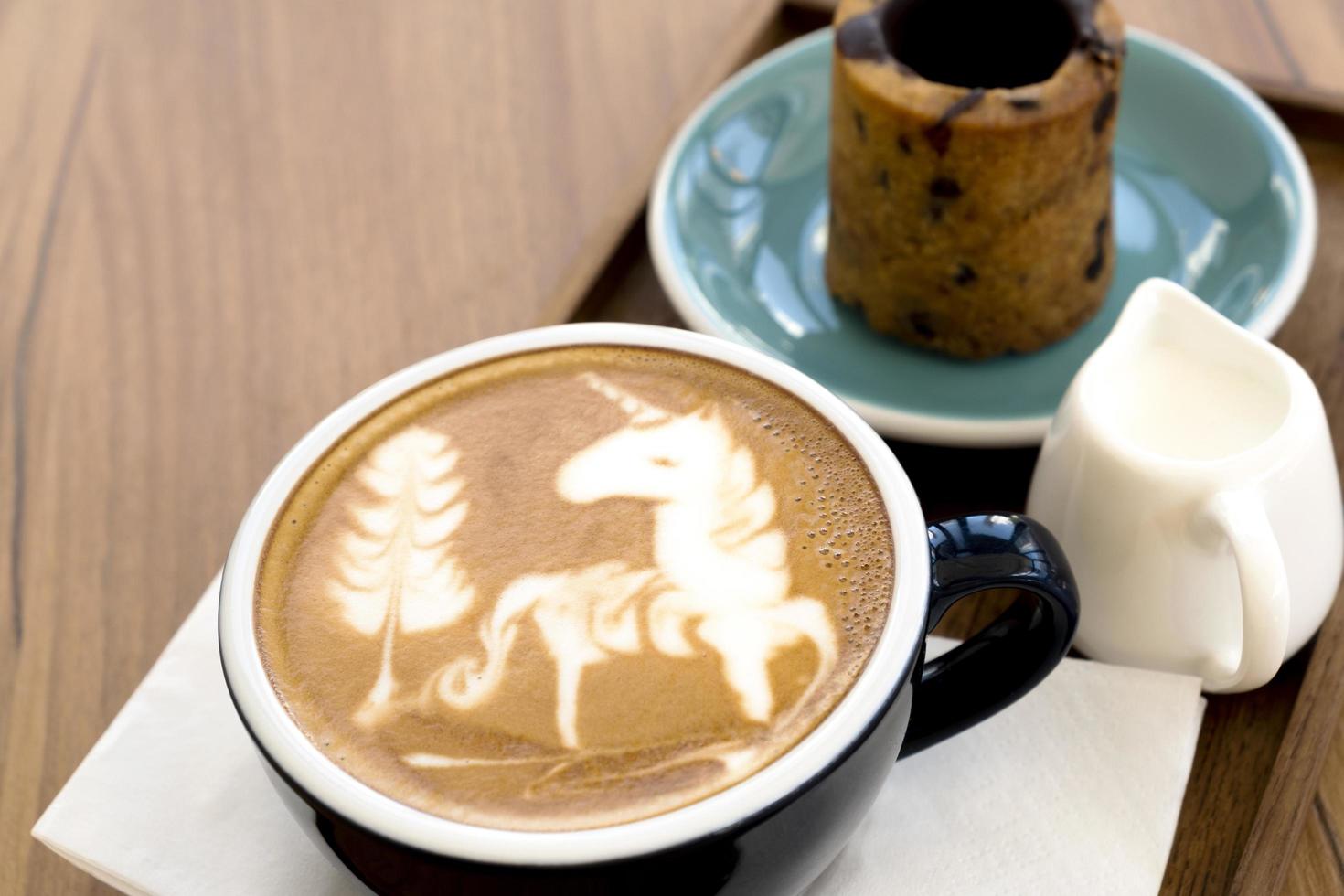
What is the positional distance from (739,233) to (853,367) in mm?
187

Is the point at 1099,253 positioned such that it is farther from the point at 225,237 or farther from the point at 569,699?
the point at 225,237

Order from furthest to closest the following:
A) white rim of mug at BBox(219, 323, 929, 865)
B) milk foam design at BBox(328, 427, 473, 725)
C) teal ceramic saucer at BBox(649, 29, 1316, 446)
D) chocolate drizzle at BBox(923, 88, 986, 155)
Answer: teal ceramic saucer at BBox(649, 29, 1316, 446)
chocolate drizzle at BBox(923, 88, 986, 155)
milk foam design at BBox(328, 427, 473, 725)
white rim of mug at BBox(219, 323, 929, 865)

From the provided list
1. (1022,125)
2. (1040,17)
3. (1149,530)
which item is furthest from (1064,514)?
(1040,17)

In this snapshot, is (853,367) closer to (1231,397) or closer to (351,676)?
(1231,397)

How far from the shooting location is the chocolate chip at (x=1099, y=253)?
3.50 ft

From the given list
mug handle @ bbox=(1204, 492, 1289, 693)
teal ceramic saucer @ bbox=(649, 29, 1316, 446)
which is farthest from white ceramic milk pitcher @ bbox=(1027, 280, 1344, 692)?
teal ceramic saucer @ bbox=(649, 29, 1316, 446)

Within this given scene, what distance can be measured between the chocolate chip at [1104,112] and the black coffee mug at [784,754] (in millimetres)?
346

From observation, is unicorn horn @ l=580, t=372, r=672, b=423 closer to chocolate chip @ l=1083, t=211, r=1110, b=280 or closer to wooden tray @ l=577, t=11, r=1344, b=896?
wooden tray @ l=577, t=11, r=1344, b=896

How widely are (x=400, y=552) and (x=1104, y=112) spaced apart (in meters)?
0.59

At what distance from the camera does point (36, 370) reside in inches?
45.8

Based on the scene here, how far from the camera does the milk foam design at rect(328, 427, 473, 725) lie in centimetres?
71

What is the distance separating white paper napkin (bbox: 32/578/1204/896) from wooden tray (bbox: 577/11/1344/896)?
0.13ft

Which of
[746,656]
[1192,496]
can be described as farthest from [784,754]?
[1192,496]

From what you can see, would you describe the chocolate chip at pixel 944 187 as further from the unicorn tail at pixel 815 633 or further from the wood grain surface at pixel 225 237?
the unicorn tail at pixel 815 633
